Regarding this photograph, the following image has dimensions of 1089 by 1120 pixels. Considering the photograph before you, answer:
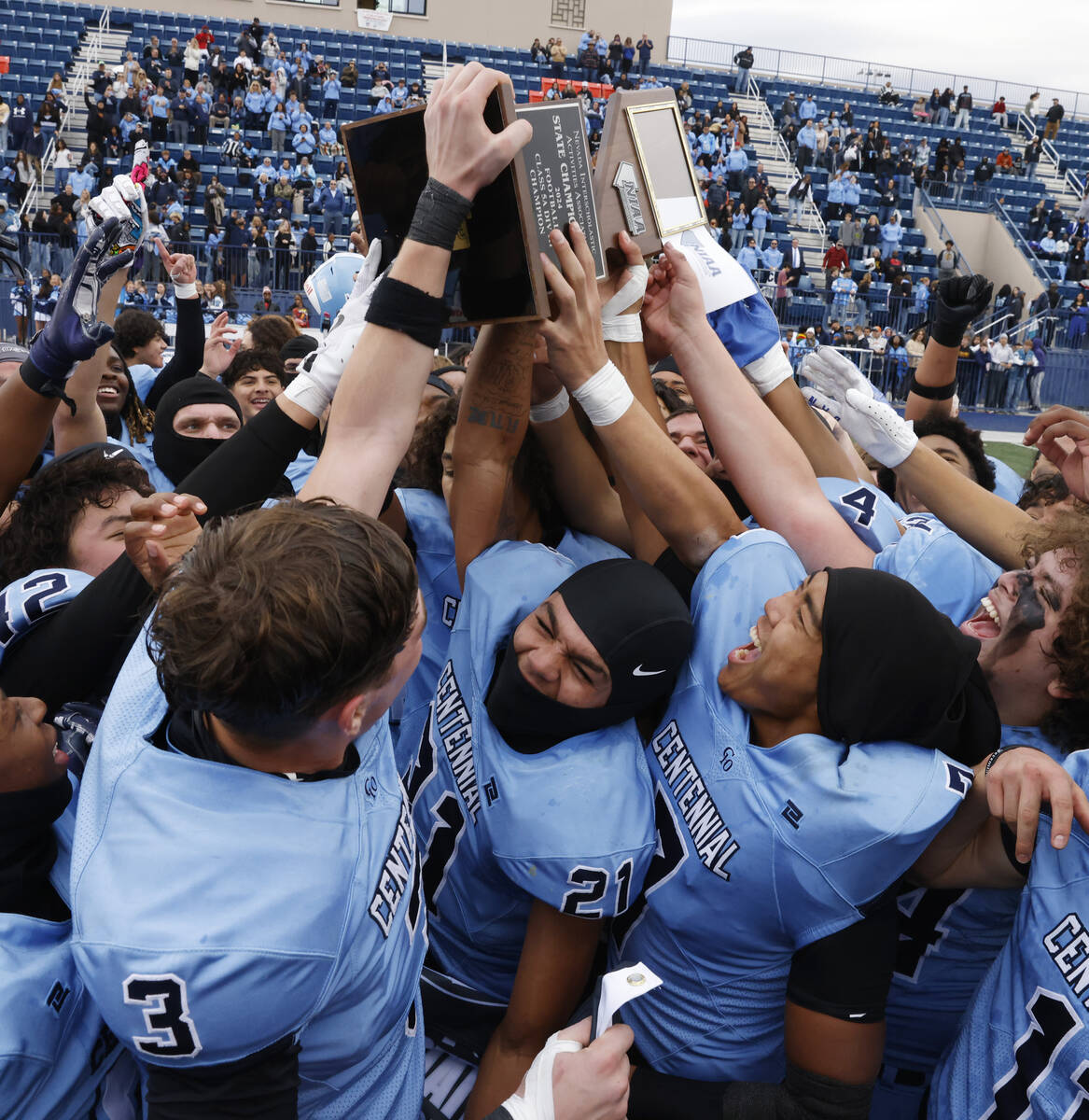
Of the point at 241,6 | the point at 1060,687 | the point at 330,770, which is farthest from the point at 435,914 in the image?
the point at 241,6

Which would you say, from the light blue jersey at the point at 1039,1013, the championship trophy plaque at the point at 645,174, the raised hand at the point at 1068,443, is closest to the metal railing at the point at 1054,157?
the raised hand at the point at 1068,443

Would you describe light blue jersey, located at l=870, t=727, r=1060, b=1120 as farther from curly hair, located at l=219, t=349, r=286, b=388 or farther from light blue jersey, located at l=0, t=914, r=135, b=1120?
curly hair, located at l=219, t=349, r=286, b=388

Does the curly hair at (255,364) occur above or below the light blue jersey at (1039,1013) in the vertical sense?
above

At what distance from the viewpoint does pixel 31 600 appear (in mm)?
2180

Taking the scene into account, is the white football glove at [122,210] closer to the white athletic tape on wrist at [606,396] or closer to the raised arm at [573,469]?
the raised arm at [573,469]

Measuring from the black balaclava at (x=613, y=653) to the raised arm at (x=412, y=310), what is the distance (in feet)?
1.66

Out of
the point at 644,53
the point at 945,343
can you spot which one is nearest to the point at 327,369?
the point at 945,343

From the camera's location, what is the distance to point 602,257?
7.80 feet

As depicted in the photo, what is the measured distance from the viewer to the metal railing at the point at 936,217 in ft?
77.4

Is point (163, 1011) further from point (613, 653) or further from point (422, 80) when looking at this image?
point (422, 80)

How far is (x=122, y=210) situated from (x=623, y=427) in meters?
1.85

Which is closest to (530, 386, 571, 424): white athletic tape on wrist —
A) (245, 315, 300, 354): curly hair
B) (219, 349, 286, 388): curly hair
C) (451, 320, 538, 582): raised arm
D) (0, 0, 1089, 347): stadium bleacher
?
(451, 320, 538, 582): raised arm

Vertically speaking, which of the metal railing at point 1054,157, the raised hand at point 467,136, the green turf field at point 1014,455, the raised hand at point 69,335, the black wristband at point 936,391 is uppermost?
the metal railing at point 1054,157

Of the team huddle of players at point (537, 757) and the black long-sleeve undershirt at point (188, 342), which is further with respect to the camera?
the black long-sleeve undershirt at point (188, 342)
